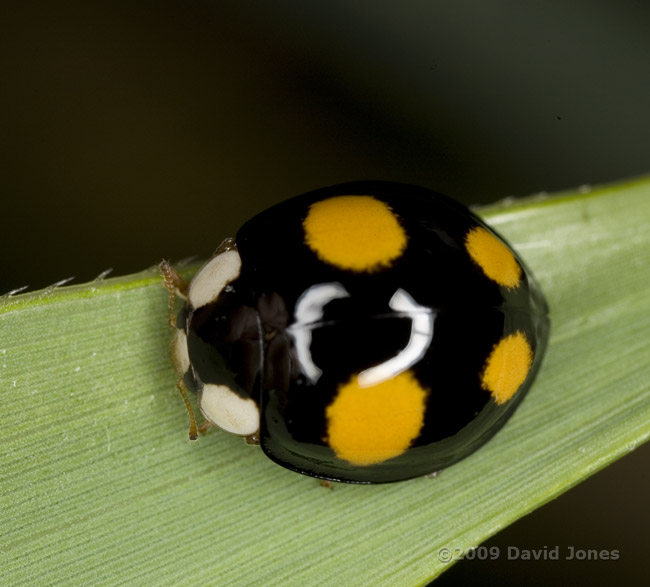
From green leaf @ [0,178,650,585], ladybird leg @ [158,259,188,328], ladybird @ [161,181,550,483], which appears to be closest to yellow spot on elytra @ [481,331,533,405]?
ladybird @ [161,181,550,483]

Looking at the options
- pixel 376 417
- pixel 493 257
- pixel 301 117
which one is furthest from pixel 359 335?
pixel 301 117

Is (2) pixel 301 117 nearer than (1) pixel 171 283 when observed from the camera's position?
No

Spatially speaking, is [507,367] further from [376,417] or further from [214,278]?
[214,278]

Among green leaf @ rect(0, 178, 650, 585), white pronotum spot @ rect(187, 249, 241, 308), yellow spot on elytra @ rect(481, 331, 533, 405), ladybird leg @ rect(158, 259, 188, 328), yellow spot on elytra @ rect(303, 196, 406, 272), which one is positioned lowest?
green leaf @ rect(0, 178, 650, 585)

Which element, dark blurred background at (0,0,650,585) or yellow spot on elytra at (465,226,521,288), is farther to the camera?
dark blurred background at (0,0,650,585)

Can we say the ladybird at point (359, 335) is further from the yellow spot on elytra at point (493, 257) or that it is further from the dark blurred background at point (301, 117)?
the dark blurred background at point (301, 117)

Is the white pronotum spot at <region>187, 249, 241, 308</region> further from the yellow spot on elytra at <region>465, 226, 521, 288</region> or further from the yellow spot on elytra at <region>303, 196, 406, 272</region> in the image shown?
the yellow spot on elytra at <region>465, 226, 521, 288</region>

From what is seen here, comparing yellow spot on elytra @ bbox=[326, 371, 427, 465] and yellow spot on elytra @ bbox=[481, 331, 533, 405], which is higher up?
yellow spot on elytra @ bbox=[481, 331, 533, 405]
